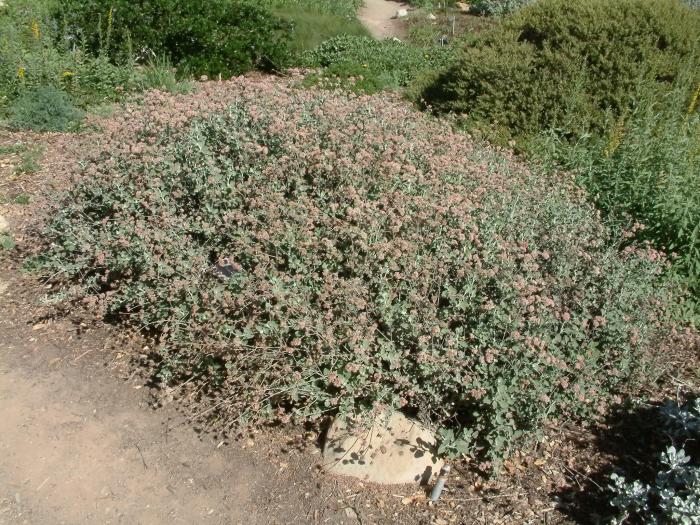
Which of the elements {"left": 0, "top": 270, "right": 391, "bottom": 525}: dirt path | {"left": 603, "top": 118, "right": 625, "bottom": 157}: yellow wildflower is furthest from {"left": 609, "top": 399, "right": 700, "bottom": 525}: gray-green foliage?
{"left": 603, "top": 118, "right": 625, "bottom": 157}: yellow wildflower

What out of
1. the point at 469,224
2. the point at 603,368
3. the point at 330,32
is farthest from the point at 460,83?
the point at 330,32

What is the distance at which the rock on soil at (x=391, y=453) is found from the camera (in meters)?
3.39

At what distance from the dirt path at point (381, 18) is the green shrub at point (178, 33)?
14.3 ft

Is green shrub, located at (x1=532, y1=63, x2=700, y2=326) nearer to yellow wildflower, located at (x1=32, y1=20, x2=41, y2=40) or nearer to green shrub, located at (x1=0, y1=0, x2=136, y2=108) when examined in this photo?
green shrub, located at (x1=0, y1=0, x2=136, y2=108)

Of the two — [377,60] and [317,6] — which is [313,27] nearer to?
[317,6]

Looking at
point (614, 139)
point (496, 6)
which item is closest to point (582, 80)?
point (614, 139)

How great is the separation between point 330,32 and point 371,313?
9805 millimetres

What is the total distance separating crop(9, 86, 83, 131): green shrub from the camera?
7.04m

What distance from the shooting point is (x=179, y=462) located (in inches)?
138

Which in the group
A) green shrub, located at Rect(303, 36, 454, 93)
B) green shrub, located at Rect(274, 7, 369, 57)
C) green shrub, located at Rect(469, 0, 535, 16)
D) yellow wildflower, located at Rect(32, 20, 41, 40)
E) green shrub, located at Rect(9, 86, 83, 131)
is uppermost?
green shrub, located at Rect(469, 0, 535, 16)

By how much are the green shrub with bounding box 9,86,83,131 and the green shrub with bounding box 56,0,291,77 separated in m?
1.47

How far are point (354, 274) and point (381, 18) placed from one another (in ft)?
44.6

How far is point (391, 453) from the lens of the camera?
340 centimetres

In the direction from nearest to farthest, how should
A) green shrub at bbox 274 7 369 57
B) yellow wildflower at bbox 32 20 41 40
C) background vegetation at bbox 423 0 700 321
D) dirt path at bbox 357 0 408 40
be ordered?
background vegetation at bbox 423 0 700 321
yellow wildflower at bbox 32 20 41 40
green shrub at bbox 274 7 369 57
dirt path at bbox 357 0 408 40
